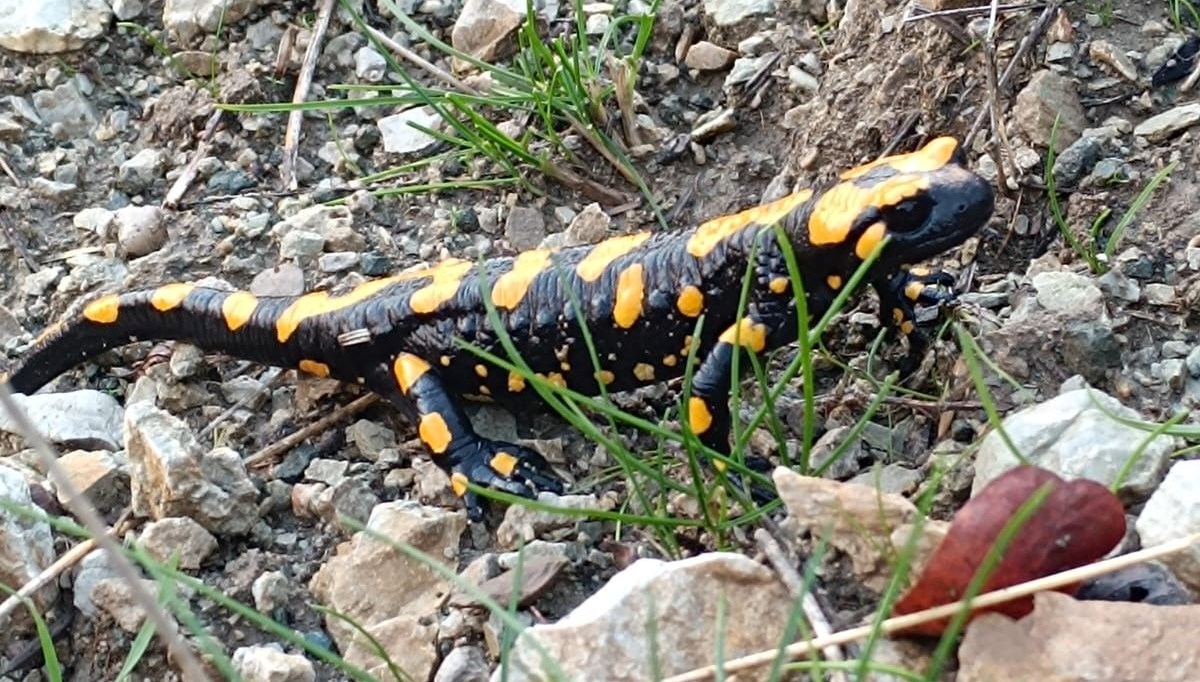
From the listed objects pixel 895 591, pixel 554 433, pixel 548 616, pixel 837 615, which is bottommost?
pixel 554 433

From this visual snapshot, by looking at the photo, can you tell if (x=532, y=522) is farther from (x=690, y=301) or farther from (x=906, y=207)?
(x=906, y=207)

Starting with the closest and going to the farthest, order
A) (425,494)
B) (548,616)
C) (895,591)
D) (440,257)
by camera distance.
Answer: (895,591)
(548,616)
(425,494)
(440,257)

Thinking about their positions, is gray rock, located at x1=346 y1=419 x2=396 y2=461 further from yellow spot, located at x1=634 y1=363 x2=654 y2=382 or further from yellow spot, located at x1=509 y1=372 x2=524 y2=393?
yellow spot, located at x1=634 y1=363 x2=654 y2=382

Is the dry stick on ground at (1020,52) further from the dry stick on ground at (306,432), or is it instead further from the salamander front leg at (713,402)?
the dry stick on ground at (306,432)

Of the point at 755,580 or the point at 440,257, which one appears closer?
the point at 755,580

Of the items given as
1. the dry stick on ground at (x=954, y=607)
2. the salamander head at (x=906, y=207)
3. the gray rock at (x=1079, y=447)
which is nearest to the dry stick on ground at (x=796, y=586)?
the dry stick on ground at (x=954, y=607)

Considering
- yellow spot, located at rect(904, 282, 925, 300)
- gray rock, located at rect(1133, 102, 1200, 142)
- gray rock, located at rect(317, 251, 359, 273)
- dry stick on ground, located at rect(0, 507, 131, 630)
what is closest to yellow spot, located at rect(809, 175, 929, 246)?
yellow spot, located at rect(904, 282, 925, 300)

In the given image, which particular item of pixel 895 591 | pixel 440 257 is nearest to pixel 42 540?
pixel 440 257

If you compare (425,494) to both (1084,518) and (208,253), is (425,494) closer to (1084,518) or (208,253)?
(208,253)

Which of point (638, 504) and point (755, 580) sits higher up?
point (755, 580)
